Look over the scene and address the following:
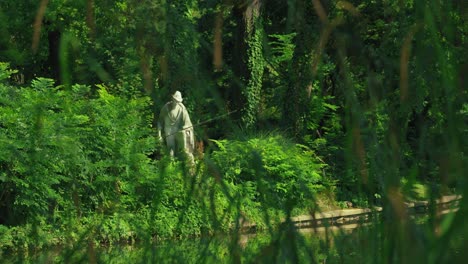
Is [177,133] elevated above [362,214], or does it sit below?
above

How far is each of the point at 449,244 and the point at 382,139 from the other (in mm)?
410

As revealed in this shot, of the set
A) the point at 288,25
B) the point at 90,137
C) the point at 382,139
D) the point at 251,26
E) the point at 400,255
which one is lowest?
the point at 400,255

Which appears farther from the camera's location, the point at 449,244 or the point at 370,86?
the point at 370,86

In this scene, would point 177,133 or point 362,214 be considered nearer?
point 177,133

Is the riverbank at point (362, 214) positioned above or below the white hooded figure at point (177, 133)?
below

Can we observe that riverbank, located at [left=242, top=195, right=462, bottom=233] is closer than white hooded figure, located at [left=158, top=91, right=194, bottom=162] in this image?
Yes

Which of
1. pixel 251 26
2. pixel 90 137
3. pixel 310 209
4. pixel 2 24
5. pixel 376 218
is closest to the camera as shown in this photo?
pixel 310 209

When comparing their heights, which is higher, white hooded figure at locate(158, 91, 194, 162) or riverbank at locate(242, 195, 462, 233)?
white hooded figure at locate(158, 91, 194, 162)

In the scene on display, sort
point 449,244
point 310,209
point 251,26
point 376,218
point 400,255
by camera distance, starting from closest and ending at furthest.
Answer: point 449,244 < point 400,255 < point 310,209 < point 376,218 < point 251,26

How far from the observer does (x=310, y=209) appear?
131 cm

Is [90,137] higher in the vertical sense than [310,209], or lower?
higher

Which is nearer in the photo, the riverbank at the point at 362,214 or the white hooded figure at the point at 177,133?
the riverbank at the point at 362,214

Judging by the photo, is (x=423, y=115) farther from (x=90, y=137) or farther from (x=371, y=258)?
(x=90, y=137)

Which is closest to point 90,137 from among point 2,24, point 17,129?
point 17,129
